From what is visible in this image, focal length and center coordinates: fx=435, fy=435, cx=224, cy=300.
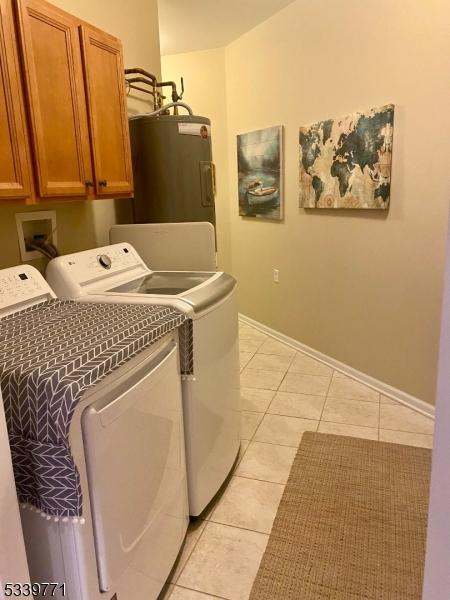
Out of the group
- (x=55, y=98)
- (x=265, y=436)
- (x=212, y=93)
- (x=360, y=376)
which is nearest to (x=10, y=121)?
(x=55, y=98)

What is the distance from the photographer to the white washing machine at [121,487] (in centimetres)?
107

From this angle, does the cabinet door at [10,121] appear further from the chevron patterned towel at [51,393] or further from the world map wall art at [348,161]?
the world map wall art at [348,161]

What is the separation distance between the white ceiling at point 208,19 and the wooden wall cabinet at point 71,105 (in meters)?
1.61

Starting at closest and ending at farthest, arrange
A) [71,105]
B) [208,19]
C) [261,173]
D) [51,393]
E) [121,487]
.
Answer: [51,393] < [121,487] < [71,105] < [208,19] < [261,173]

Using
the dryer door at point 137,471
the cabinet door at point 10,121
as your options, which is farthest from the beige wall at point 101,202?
the dryer door at point 137,471

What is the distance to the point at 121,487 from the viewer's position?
1.18 metres

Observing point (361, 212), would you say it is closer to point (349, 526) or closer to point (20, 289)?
point (349, 526)

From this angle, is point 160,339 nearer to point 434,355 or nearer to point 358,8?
point 434,355

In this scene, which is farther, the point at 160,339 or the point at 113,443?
the point at 160,339

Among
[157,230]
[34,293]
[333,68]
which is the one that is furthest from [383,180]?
[34,293]

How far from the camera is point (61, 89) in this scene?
1662 millimetres

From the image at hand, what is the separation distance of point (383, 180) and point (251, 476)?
1850 millimetres

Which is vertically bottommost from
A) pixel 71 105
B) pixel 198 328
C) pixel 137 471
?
pixel 137 471

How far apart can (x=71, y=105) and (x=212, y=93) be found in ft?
9.26
